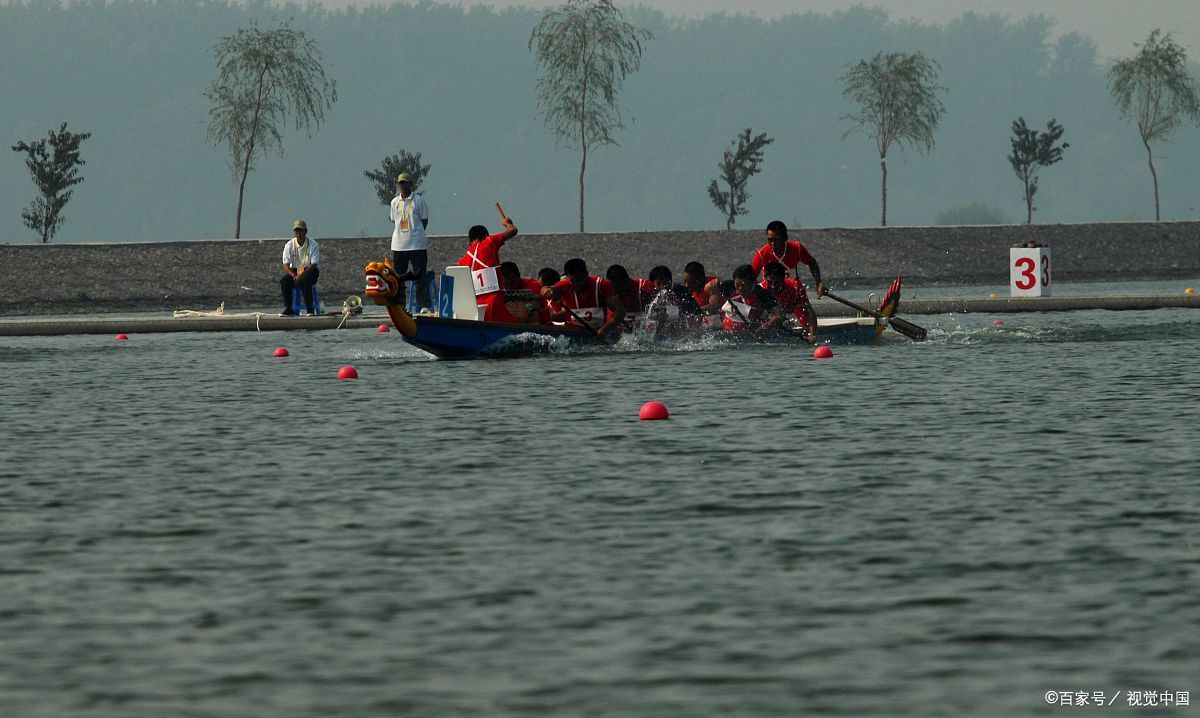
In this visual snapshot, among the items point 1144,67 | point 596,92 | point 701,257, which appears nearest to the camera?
point 701,257

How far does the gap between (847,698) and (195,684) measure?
2.32 meters

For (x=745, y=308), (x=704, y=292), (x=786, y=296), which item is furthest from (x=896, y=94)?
(x=786, y=296)

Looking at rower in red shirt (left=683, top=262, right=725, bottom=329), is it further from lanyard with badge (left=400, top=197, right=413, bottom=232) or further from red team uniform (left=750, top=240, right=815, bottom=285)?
lanyard with badge (left=400, top=197, right=413, bottom=232)

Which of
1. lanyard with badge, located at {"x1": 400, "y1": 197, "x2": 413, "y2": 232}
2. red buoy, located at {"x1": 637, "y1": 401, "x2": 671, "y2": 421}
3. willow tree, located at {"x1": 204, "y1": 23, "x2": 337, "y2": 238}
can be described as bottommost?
red buoy, located at {"x1": 637, "y1": 401, "x2": 671, "y2": 421}

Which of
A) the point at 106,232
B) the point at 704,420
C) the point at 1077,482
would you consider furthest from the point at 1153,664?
the point at 106,232

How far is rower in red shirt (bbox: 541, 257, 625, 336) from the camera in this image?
2522cm

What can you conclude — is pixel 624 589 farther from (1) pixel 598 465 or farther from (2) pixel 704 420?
(2) pixel 704 420

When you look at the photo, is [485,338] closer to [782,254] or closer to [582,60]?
[782,254]

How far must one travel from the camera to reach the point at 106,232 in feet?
630

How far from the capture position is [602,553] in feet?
32.1

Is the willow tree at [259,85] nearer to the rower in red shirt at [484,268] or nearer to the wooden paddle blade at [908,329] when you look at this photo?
the wooden paddle blade at [908,329]

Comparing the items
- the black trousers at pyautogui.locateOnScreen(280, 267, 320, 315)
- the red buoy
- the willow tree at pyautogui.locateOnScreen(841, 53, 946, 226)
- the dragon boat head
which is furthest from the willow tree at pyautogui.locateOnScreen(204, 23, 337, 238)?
the red buoy

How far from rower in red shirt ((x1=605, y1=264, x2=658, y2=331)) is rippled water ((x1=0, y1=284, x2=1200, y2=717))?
6625 mm

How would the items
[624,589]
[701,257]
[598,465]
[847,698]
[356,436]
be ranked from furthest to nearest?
[701,257] < [356,436] < [598,465] < [624,589] < [847,698]
